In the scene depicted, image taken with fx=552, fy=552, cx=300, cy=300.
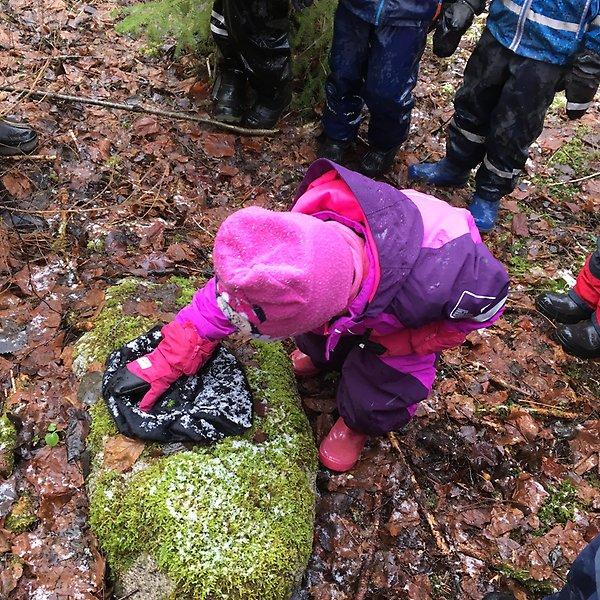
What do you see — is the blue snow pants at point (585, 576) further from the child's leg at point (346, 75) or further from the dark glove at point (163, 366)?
the child's leg at point (346, 75)

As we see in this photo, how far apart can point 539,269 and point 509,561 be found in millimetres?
2413

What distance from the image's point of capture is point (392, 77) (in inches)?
164

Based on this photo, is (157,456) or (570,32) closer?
(157,456)

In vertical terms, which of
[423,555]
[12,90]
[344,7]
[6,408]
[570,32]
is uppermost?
[570,32]

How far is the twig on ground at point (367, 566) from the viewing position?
9.05 feet

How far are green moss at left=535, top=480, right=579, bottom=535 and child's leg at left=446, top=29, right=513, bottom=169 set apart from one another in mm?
2755

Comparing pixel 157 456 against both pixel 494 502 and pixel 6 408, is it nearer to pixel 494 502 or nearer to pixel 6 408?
pixel 6 408

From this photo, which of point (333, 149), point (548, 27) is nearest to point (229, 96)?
point (333, 149)

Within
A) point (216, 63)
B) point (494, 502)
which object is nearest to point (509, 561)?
point (494, 502)

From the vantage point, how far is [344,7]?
4016 mm

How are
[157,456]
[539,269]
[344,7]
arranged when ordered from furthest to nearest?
1. [539,269]
2. [344,7]
3. [157,456]

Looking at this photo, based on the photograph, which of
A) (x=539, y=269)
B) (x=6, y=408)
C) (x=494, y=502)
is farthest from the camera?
(x=539, y=269)

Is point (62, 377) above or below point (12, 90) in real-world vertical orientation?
below

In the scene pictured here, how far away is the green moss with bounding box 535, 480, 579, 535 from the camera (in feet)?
10.3
